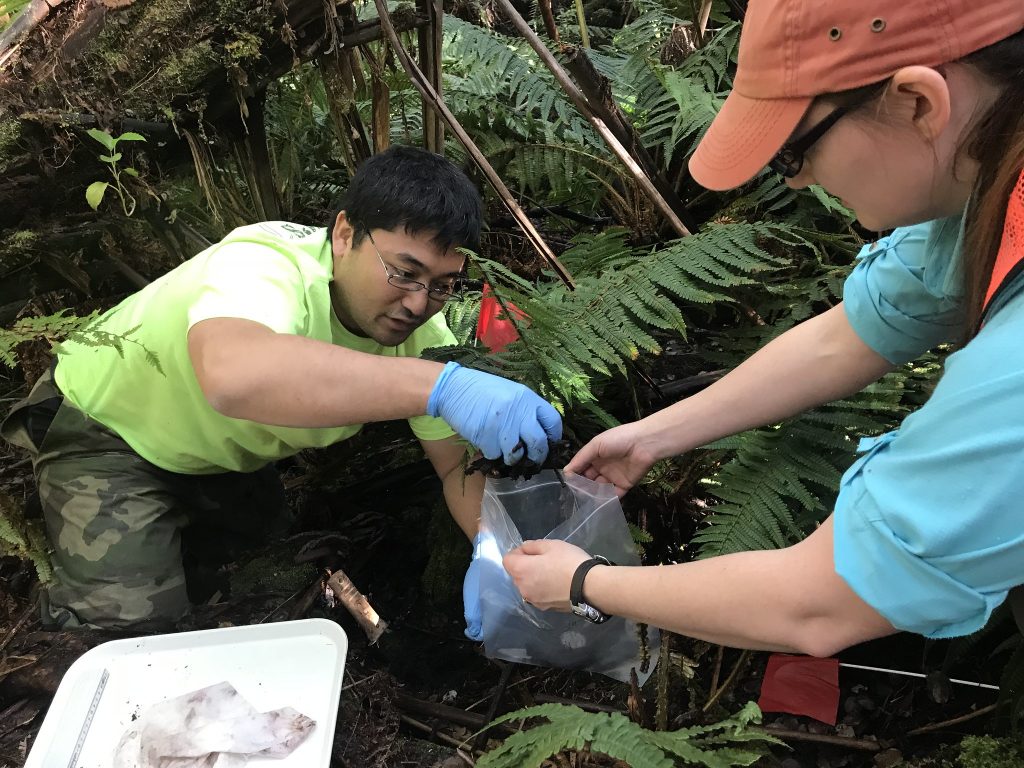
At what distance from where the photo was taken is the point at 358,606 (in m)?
2.19

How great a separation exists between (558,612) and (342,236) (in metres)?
1.24

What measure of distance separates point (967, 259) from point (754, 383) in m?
0.67

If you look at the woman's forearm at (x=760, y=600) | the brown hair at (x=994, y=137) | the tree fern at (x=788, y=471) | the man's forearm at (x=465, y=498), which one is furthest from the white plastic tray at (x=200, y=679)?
the brown hair at (x=994, y=137)

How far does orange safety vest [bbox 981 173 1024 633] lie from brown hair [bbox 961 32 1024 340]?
2cm

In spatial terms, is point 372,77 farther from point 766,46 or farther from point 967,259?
point 967,259

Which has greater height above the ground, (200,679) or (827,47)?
(827,47)

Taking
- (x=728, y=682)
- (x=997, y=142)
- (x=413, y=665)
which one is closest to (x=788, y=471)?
(x=728, y=682)

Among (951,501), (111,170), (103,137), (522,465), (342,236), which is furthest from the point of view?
(111,170)

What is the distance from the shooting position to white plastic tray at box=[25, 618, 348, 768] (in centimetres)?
167

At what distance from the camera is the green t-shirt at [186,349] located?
1.81 metres

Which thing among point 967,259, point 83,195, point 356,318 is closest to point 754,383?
point 967,259

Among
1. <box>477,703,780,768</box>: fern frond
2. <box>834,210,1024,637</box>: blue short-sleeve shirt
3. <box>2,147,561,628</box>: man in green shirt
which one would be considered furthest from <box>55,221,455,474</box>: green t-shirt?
<box>834,210,1024,637</box>: blue short-sleeve shirt

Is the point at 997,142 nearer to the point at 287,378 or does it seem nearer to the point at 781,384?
the point at 781,384

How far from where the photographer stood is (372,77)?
2.60 metres
